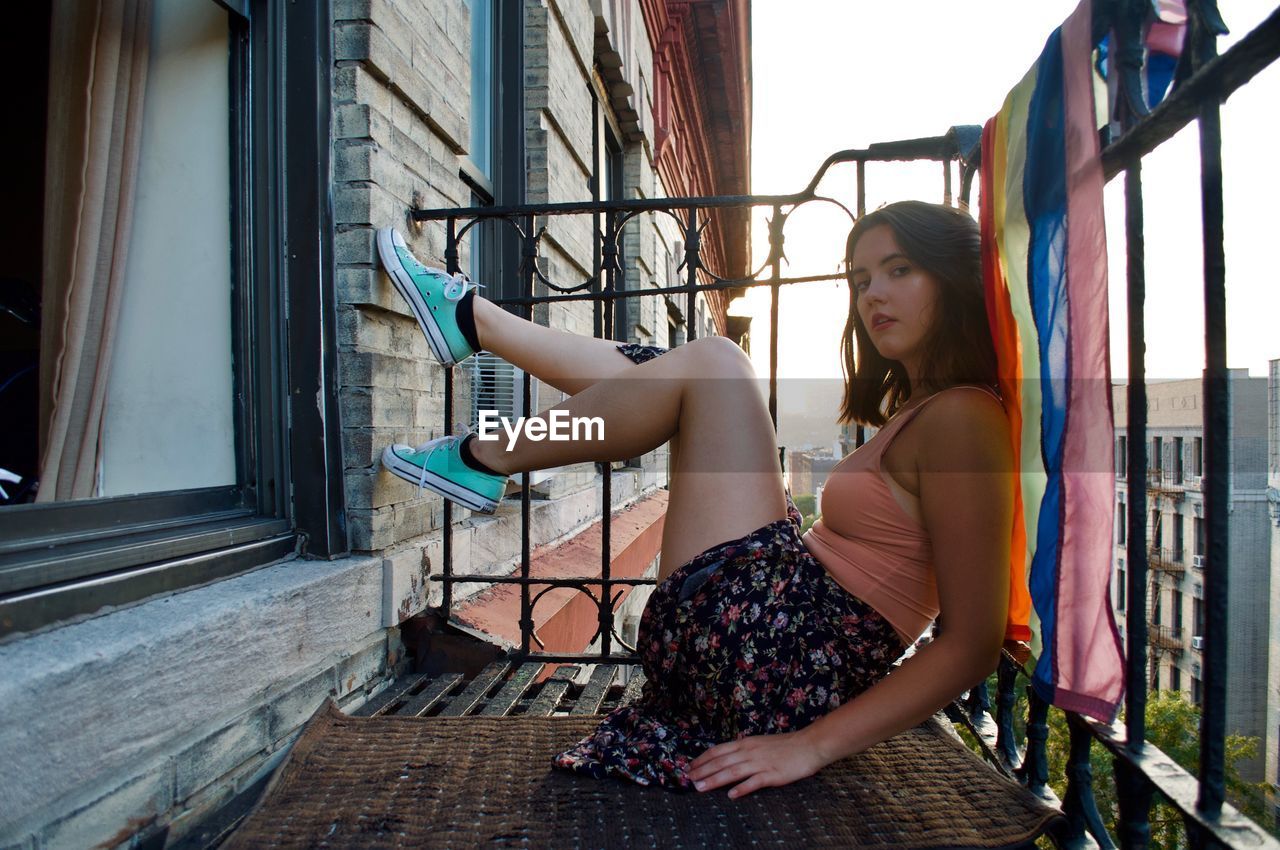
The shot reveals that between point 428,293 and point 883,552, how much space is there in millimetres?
1362

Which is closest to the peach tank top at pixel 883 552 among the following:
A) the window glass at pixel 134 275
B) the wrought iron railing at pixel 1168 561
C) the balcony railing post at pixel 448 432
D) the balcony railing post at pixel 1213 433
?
the balcony railing post at pixel 1213 433

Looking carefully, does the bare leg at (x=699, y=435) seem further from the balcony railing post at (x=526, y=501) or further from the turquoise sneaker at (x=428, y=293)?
the balcony railing post at (x=526, y=501)

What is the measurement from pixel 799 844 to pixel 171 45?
223 centimetres

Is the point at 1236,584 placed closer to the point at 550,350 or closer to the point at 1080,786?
the point at 1080,786

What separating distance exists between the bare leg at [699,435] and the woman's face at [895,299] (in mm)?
295

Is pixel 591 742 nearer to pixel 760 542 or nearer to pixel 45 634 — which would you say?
pixel 760 542

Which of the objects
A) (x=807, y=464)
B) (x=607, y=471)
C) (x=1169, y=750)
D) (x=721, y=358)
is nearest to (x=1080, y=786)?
(x=721, y=358)

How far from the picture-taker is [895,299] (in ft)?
5.39

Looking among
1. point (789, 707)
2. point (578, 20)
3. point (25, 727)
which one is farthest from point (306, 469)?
point (578, 20)

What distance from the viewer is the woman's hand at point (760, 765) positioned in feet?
4.69

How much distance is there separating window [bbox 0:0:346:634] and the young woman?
74 centimetres

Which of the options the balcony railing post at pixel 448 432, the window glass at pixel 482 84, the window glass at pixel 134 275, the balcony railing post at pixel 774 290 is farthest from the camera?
the window glass at pixel 482 84

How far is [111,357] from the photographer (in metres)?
1.79

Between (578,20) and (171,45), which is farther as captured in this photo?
(578,20)
